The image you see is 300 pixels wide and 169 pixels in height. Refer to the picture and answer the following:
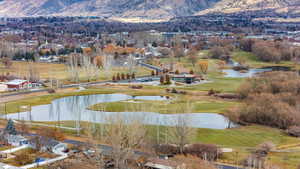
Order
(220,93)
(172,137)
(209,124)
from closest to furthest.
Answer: (172,137), (209,124), (220,93)

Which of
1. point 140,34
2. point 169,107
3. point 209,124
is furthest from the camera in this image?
point 140,34

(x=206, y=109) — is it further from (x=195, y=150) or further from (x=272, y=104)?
(x=195, y=150)

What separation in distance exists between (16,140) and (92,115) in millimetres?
9633

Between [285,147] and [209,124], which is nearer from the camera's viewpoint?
[285,147]

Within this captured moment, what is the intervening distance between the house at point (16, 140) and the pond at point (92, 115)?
5573 mm

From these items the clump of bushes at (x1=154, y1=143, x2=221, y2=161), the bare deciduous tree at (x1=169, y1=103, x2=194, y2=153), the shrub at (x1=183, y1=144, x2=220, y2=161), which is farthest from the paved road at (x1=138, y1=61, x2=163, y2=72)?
the shrub at (x1=183, y1=144, x2=220, y2=161)

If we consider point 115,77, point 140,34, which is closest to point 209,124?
point 115,77

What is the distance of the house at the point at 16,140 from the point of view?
96.4 ft

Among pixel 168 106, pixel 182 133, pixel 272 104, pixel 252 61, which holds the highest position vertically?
pixel 252 61

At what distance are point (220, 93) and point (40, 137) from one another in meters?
27.3

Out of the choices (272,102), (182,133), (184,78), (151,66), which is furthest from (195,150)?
(151,66)

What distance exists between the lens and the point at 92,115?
38062 millimetres

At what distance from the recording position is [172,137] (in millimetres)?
28469

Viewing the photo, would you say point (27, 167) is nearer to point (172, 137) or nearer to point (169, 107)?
point (172, 137)
